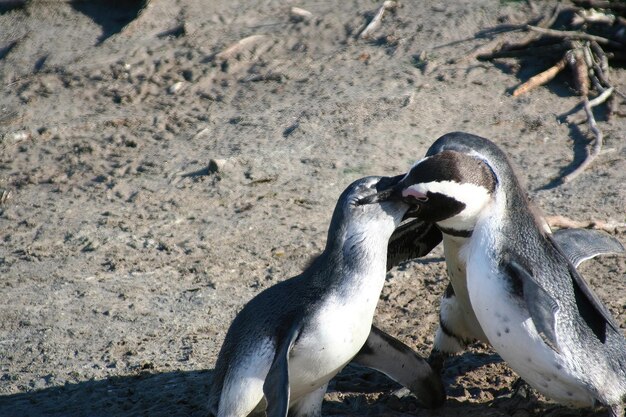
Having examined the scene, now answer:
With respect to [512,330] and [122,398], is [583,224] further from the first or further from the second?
[122,398]

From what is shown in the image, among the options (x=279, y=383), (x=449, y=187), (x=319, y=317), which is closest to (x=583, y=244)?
(x=449, y=187)

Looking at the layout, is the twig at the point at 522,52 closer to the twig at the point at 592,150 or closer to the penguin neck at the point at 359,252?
the twig at the point at 592,150

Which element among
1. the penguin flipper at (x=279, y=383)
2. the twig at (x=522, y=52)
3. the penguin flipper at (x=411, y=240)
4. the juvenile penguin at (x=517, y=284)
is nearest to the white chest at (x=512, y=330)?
the juvenile penguin at (x=517, y=284)

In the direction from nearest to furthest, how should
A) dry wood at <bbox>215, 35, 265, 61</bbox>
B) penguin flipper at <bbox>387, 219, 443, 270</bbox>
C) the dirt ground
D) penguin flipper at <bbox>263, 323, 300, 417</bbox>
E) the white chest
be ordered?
penguin flipper at <bbox>263, 323, 300, 417</bbox>, the white chest, penguin flipper at <bbox>387, 219, 443, 270</bbox>, the dirt ground, dry wood at <bbox>215, 35, 265, 61</bbox>

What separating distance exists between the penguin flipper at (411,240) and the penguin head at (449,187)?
366 millimetres

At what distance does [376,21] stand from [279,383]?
4.47m

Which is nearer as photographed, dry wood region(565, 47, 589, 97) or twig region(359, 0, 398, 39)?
dry wood region(565, 47, 589, 97)

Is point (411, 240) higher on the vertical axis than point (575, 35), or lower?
higher

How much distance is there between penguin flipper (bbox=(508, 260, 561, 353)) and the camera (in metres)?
3.22

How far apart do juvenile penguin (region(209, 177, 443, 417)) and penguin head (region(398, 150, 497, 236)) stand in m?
0.09

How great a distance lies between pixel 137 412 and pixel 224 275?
1.16m

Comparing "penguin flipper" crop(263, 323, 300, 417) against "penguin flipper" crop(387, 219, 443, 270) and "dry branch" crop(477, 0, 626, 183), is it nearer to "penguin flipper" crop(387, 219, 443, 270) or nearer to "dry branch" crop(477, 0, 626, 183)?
"penguin flipper" crop(387, 219, 443, 270)

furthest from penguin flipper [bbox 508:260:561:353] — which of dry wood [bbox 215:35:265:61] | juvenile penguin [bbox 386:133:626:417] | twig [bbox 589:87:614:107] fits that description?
dry wood [bbox 215:35:265:61]

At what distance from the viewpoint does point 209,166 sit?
5844 mm
